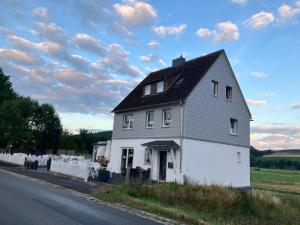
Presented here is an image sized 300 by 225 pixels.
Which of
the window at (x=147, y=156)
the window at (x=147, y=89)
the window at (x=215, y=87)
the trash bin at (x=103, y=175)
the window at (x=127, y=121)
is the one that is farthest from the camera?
the window at (x=147, y=89)

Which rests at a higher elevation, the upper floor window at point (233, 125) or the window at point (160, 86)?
the window at point (160, 86)

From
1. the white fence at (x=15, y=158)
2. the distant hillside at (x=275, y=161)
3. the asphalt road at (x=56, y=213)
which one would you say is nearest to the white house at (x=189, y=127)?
the white fence at (x=15, y=158)

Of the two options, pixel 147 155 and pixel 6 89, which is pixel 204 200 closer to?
pixel 147 155

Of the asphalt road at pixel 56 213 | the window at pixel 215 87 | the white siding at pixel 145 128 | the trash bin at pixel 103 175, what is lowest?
the asphalt road at pixel 56 213

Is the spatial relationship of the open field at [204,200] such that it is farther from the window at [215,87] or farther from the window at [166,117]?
the window at [215,87]

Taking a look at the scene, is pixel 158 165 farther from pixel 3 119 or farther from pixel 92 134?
pixel 92 134

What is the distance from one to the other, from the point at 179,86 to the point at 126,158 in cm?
824

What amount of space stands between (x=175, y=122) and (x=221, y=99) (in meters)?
5.60

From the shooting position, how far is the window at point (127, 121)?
32.6 metres

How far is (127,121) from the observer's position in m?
33.2

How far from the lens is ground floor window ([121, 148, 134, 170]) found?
103 ft

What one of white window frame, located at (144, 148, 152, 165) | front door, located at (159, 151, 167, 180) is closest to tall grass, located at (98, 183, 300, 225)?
front door, located at (159, 151, 167, 180)

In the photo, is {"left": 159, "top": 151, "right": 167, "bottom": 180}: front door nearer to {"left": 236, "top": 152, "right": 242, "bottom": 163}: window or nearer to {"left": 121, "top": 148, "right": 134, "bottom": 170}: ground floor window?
{"left": 121, "top": 148, "right": 134, "bottom": 170}: ground floor window

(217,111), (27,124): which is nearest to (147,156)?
(217,111)
